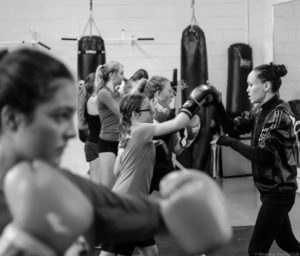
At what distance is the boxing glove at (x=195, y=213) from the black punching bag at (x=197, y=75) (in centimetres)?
516

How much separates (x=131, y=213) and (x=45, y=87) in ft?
1.20

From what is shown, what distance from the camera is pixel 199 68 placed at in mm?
6480

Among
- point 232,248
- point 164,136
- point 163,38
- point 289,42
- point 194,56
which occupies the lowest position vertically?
point 232,248

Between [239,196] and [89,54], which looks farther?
[89,54]

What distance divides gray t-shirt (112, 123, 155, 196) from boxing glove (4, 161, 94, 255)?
1.74m

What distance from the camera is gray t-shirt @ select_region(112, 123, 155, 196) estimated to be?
2613 millimetres

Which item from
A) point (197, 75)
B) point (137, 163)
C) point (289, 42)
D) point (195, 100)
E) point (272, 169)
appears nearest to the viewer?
point (137, 163)

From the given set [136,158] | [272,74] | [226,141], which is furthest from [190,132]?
[136,158]

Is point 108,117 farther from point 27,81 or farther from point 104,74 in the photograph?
point 27,81

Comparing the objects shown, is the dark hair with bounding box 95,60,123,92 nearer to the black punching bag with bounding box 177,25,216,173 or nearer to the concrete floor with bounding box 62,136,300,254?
the concrete floor with bounding box 62,136,300,254

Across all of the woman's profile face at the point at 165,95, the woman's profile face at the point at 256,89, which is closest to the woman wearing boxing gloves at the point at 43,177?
the woman's profile face at the point at 256,89

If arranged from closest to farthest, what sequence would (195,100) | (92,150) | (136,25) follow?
(195,100)
(92,150)
(136,25)

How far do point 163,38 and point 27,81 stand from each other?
6.27 m

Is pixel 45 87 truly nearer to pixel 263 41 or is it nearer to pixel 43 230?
pixel 43 230
